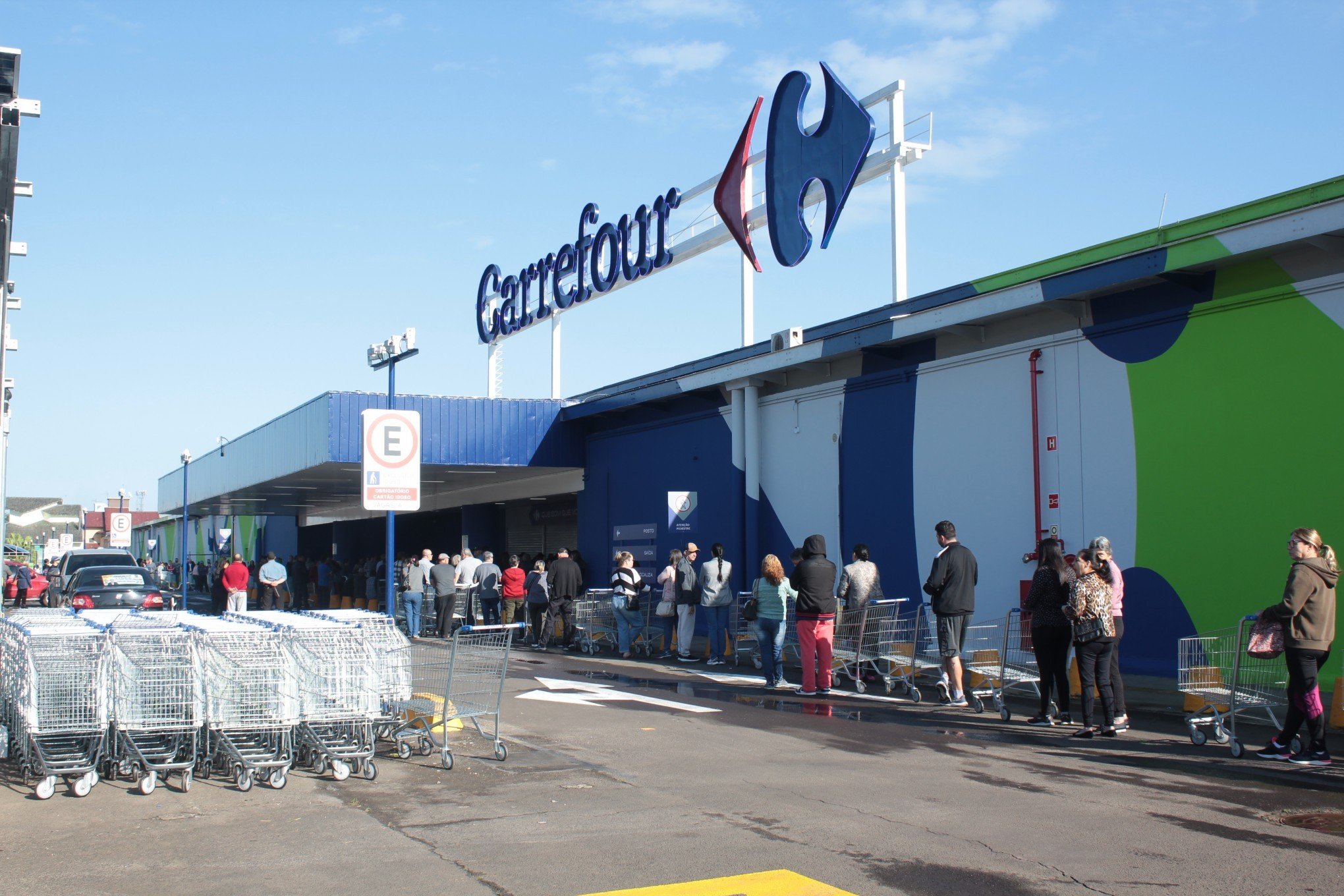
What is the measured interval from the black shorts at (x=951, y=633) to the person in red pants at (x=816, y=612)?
5.01 ft

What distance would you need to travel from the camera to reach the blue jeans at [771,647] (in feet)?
48.3

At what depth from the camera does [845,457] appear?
1888 cm

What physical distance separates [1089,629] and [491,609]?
645 inches

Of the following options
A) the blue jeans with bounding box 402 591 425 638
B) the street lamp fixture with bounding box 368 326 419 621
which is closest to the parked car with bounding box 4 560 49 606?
the blue jeans with bounding box 402 591 425 638

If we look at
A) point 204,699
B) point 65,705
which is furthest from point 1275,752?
point 65,705

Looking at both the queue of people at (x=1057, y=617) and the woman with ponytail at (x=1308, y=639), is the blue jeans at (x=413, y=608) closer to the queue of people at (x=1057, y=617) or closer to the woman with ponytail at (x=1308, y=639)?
the queue of people at (x=1057, y=617)

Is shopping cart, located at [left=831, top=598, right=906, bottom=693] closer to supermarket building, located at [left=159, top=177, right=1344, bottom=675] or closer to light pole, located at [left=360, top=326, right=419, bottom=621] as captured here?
supermarket building, located at [left=159, top=177, right=1344, bottom=675]

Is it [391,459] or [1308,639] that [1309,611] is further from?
[391,459]

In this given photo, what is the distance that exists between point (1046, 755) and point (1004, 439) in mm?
6637

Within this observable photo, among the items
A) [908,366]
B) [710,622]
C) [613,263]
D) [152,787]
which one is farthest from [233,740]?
[613,263]

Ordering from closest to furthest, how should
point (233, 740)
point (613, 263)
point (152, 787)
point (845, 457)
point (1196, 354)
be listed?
1. point (152, 787)
2. point (233, 740)
3. point (1196, 354)
4. point (845, 457)
5. point (613, 263)

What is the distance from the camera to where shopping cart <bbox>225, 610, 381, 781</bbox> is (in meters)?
8.63

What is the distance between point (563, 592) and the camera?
21.2 m

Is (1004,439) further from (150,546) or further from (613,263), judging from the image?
(150,546)
